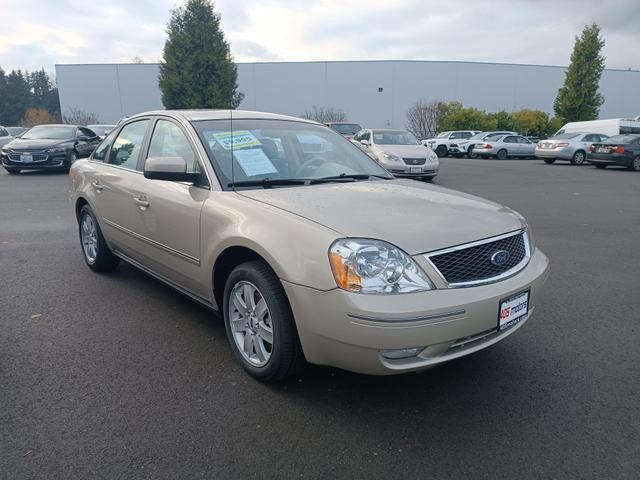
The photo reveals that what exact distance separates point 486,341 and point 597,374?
3.23 ft

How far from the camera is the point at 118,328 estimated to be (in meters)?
3.71

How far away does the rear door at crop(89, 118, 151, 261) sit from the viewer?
4078 mm

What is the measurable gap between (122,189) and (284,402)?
8.22 feet

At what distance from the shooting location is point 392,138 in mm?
14852

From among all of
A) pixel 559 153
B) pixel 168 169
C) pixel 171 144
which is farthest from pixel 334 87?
pixel 168 169

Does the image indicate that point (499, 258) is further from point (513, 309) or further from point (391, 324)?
point (391, 324)

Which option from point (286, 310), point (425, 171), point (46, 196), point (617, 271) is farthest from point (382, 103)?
point (286, 310)

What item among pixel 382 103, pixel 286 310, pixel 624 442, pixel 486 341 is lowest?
pixel 624 442

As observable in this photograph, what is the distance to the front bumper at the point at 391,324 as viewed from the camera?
2.32m

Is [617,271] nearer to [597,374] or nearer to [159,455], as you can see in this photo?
[597,374]

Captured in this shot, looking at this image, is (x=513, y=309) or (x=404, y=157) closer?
(x=513, y=309)

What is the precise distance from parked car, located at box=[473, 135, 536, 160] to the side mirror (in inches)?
1027

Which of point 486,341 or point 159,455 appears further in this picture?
point 486,341

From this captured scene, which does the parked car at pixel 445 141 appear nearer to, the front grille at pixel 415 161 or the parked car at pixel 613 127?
the parked car at pixel 613 127
